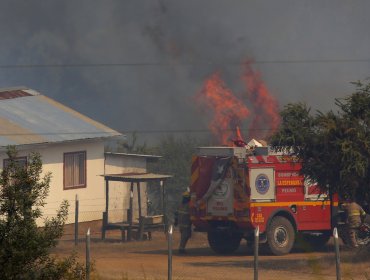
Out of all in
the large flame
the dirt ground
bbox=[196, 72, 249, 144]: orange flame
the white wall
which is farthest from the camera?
the large flame

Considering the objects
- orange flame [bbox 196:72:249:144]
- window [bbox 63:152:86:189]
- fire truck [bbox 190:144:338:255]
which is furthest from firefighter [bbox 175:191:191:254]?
orange flame [bbox 196:72:249:144]

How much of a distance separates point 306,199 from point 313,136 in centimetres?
416

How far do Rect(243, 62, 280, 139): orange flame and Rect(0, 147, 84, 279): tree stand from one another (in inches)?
1496

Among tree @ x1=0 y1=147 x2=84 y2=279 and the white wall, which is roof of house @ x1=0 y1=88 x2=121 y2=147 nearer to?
the white wall

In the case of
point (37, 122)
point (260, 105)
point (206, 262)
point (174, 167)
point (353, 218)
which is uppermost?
point (260, 105)

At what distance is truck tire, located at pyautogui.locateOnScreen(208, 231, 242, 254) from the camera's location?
2761 cm

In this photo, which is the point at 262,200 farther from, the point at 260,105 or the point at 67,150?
the point at 260,105

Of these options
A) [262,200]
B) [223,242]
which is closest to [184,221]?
[223,242]

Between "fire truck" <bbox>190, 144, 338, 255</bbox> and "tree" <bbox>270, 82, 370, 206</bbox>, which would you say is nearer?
"tree" <bbox>270, 82, 370, 206</bbox>

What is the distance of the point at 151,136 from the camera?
3812 inches

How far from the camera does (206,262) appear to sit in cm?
2498

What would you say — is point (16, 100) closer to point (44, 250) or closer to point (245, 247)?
point (245, 247)

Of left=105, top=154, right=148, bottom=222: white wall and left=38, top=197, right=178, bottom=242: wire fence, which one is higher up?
left=105, top=154, right=148, bottom=222: white wall

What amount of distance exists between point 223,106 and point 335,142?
97.3 ft
